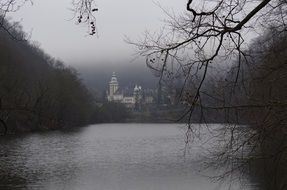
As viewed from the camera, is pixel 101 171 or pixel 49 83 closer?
pixel 101 171

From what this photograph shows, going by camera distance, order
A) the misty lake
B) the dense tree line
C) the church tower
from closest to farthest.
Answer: the misty lake
the dense tree line
the church tower

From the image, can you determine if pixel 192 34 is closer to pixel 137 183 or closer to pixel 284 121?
pixel 284 121

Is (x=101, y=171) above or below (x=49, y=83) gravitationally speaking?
below

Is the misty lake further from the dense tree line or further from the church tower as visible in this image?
the church tower

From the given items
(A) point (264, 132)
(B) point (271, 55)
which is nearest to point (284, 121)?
(A) point (264, 132)

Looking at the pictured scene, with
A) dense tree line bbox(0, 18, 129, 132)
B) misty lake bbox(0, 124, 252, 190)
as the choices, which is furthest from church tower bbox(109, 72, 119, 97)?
misty lake bbox(0, 124, 252, 190)

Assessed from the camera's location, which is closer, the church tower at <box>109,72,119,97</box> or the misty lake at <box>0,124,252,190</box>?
the misty lake at <box>0,124,252,190</box>

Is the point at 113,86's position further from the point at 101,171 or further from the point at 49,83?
the point at 101,171

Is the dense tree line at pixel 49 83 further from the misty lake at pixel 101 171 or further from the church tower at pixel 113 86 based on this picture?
the church tower at pixel 113 86

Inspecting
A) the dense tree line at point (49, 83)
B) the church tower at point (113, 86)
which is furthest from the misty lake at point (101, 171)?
the church tower at point (113, 86)

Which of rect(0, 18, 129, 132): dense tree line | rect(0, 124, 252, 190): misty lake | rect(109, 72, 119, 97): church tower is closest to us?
rect(0, 124, 252, 190): misty lake

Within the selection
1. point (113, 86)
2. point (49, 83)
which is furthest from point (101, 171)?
point (113, 86)

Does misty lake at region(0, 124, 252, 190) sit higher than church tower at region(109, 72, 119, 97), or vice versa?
church tower at region(109, 72, 119, 97)

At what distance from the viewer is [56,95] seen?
5988 centimetres
